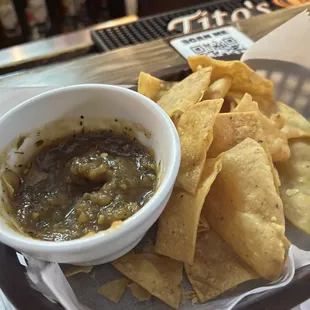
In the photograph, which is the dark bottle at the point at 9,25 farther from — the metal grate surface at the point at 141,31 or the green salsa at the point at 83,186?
the green salsa at the point at 83,186

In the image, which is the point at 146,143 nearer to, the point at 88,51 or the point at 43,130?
the point at 43,130


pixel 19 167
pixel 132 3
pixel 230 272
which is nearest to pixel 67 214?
pixel 19 167

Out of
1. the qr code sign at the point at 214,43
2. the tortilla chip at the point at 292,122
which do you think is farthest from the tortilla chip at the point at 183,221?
the qr code sign at the point at 214,43

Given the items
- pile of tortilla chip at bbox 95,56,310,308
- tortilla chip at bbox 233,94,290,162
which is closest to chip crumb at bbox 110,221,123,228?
pile of tortilla chip at bbox 95,56,310,308

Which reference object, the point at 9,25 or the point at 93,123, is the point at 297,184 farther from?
the point at 9,25

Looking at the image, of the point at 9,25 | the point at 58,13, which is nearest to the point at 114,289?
the point at 9,25

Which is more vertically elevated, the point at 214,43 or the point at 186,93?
the point at 186,93
